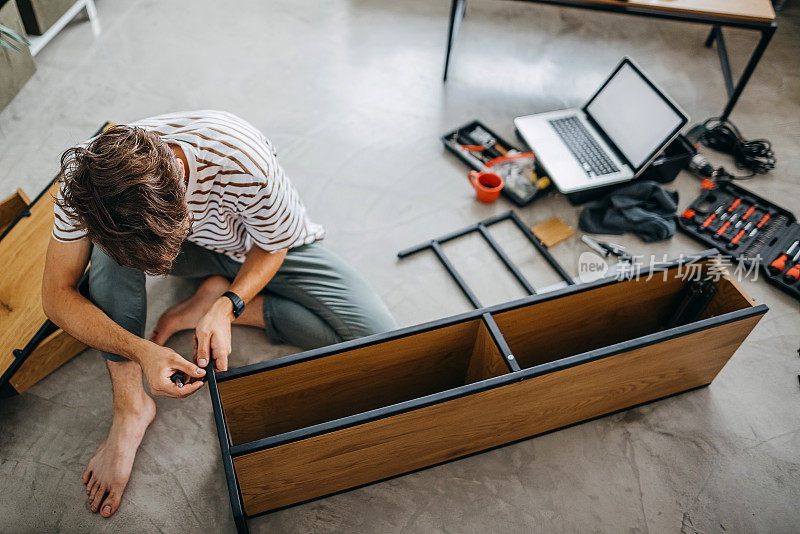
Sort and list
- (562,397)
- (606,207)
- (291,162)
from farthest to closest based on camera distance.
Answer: (291,162) < (606,207) < (562,397)

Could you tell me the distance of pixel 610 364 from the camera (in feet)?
5.29

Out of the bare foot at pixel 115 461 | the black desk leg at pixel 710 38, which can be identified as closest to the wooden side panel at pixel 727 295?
the bare foot at pixel 115 461

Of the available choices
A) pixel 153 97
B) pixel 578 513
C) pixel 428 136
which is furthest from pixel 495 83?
pixel 578 513

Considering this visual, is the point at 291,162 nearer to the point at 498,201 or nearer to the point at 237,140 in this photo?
the point at 498,201

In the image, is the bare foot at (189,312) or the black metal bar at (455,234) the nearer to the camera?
the bare foot at (189,312)

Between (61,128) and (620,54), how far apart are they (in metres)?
2.87

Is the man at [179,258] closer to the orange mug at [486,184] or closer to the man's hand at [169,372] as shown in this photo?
the man's hand at [169,372]

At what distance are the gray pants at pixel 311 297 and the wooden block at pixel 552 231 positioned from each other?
809 millimetres

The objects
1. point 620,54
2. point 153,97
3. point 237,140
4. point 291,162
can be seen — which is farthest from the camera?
point 620,54

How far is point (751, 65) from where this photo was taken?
104 inches

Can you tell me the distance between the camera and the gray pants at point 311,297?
76.2 inches

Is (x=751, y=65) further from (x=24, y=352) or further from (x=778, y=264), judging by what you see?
(x=24, y=352)

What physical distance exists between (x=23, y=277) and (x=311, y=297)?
0.93m

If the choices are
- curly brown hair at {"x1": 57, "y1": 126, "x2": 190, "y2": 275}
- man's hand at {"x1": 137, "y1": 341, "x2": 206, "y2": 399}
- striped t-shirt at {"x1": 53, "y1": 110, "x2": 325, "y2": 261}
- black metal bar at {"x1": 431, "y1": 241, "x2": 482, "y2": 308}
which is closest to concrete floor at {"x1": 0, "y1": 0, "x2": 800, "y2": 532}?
black metal bar at {"x1": 431, "y1": 241, "x2": 482, "y2": 308}
